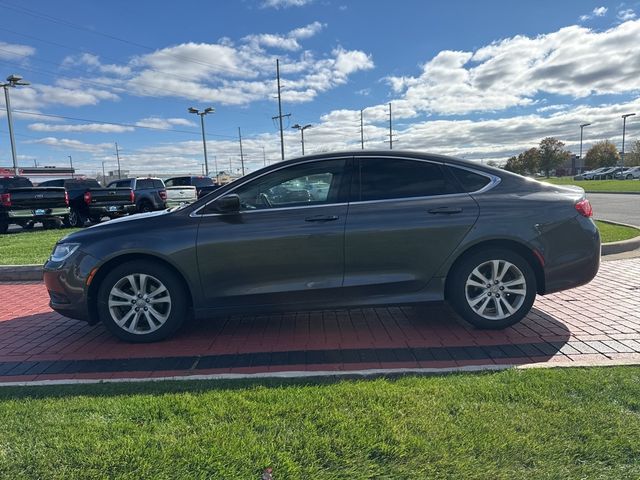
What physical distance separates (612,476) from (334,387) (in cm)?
163

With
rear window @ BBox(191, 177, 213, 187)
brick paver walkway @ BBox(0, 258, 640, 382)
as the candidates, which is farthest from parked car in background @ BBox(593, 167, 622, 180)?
brick paver walkway @ BBox(0, 258, 640, 382)

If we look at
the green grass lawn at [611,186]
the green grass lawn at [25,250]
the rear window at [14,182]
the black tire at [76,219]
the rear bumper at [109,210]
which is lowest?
the green grass lawn at [611,186]

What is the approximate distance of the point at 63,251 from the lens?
4.22 metres

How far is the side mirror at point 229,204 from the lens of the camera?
4.02 m

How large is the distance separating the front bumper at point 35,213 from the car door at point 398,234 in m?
12.9

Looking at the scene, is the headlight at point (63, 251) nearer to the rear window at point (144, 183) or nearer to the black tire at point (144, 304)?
the black tire at point (144, 304)

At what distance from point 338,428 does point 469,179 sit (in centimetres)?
277

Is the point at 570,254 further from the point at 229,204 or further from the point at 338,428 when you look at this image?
the point at 229,204

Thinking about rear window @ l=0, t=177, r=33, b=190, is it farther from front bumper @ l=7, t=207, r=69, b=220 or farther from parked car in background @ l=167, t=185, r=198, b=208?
parked car in background @ l=167, t=185, r=198, b=208

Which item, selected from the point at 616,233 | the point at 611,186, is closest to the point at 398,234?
the point at 616,233

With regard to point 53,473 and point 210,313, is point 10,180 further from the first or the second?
point 53,473

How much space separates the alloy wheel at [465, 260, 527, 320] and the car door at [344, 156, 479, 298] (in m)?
0.40

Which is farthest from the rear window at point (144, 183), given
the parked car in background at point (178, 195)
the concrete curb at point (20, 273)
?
the concrete curb at point (20, 273)

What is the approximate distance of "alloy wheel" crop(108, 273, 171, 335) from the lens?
411 cm
